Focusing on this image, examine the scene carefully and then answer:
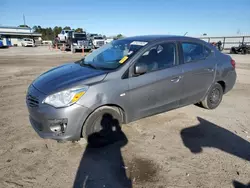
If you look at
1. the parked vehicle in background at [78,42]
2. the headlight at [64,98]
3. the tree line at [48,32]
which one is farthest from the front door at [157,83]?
the tree line at [48,32]

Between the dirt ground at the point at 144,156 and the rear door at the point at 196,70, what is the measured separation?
590 mm

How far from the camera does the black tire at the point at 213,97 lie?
4828mm

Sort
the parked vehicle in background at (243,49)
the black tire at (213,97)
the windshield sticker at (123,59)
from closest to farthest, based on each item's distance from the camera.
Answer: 1. the windshield sticker at (123,59)
2. the black tire at (213,97)
3. the parked vehicle in background at (243,49)

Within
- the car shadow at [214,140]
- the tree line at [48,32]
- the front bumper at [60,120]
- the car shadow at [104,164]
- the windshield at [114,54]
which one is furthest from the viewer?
the tree line at [48,32]

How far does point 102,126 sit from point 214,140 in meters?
2.01

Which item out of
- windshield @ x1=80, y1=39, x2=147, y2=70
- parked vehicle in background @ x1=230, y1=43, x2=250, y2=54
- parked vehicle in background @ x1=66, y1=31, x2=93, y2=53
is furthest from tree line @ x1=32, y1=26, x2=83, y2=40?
windshield @ x1=80, y1=39, x2=147, y2=70

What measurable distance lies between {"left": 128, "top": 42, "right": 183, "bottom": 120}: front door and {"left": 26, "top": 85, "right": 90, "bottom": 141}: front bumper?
3.02 feet

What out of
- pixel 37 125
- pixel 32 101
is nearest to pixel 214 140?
pixel 37 125

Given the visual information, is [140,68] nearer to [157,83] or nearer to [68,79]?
[157,83]

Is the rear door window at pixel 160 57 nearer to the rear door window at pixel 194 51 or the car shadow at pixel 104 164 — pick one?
the rear door window at pixel 194 51

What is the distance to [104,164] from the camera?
117 inches

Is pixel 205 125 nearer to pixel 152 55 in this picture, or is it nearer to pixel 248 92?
pixel 152 55

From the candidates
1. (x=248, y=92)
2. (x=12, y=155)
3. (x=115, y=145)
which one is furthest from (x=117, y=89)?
(x=248, y=92)

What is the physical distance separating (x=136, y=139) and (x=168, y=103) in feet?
3.10
